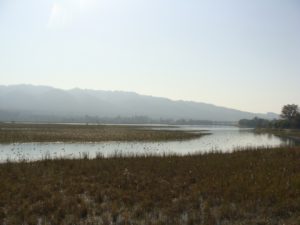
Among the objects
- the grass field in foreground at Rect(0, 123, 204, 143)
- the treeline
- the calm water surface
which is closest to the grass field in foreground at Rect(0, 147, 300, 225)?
the calm water surface

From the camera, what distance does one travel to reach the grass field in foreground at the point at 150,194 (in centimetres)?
820

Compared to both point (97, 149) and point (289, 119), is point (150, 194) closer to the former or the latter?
point (97, 149)

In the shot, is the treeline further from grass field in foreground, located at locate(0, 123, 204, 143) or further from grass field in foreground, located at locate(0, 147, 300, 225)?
grass field in foreground, located at locate(0, 147, 300, 225)

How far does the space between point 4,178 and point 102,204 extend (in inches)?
236

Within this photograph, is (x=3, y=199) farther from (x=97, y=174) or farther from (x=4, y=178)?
(x=97, y=174)

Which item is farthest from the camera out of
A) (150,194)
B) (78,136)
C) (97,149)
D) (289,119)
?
(289,119)

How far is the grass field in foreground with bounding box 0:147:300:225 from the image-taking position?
8203 millimetres

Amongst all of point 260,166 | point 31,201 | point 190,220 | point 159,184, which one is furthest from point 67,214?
point 260,166

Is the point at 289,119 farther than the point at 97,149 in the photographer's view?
Yes

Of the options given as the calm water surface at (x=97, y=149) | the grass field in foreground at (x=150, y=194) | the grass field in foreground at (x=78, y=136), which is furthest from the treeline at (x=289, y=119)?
the grass field in foreground at (x=150, y=194)

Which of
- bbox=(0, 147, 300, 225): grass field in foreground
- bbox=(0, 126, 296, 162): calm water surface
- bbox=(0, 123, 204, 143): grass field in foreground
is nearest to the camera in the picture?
bbox=(0, 147, 300, 225): grass field in foreground

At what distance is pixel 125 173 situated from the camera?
A: 14.0 m

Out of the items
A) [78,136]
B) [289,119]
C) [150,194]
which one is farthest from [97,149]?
[289,119]

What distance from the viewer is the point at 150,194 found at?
10.5m
